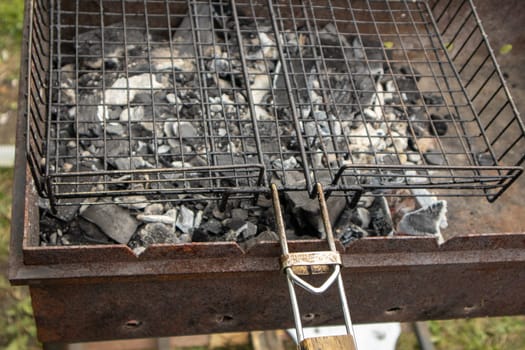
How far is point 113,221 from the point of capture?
69.0 inches

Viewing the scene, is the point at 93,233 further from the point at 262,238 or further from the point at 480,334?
the point at 480,334

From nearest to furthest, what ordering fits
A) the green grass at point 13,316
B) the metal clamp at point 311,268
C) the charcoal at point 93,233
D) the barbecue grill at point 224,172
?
the metal clamp at point 311,268 < the barbecue grill at point 224,172 < the charcoal at point 93,233 < the green grass at point 13,316

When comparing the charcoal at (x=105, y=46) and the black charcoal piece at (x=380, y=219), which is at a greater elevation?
the charcoal at (x=105, y=46)

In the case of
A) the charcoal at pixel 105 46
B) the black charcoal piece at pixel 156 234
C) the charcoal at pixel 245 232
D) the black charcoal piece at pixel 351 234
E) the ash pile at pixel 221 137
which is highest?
the charcoal at pixel 105 46

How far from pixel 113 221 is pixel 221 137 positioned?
0.43 metres

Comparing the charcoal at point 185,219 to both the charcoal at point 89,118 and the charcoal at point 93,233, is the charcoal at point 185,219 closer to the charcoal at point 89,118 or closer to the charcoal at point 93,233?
the charcoal at point 93,233

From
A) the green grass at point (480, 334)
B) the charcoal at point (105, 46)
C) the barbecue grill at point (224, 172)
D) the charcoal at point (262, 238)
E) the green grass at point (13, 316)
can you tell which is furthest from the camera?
the green grass at point (480, 334)

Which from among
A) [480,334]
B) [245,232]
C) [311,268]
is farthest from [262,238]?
[480,334]

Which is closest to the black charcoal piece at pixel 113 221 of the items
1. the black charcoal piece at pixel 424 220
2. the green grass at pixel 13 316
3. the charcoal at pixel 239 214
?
the charcoal at pixel 239 214

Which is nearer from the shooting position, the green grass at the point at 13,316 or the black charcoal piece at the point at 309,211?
the black charcoal piece at the point at 309,211

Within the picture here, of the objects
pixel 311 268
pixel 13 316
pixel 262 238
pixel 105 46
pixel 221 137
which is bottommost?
pixel 311 268

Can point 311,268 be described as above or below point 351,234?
below

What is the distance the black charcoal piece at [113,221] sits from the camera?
5.72 feet

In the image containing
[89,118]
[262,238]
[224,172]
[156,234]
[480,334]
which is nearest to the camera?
[262,238]
